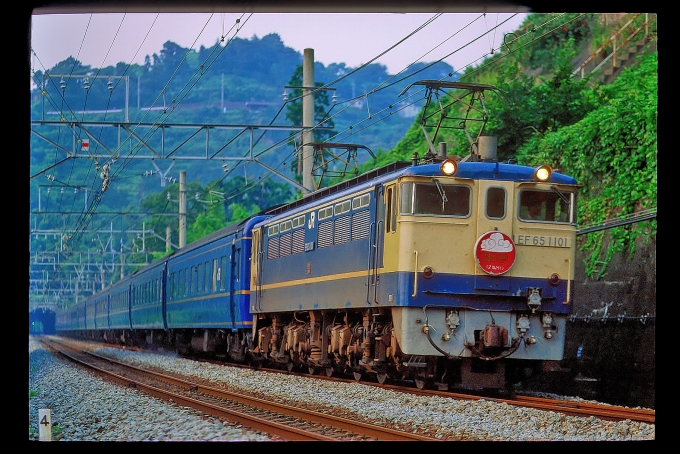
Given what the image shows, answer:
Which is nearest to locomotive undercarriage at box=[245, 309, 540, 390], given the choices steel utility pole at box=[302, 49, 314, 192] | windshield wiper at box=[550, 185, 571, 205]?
windshield wiper at box=[550, 185, 571, 205]

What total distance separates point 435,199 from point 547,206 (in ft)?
5.32

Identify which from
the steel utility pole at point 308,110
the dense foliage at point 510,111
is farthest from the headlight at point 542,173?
the steel utility pole at point 308,110

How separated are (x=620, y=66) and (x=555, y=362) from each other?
16159mm

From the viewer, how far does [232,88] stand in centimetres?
5941

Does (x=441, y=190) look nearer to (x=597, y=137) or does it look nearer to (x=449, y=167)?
(x=449, y=167)

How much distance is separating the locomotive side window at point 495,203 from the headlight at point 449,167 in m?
0.58

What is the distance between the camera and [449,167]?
43.9 feet

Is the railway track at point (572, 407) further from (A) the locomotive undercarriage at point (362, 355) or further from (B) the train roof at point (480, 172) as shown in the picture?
(B) the train roof at point (480, 172)

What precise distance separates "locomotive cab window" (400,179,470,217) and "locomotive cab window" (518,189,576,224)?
2.74 ft

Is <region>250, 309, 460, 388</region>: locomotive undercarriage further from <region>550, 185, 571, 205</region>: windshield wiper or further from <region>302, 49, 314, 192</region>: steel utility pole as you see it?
<region>302, 49, 314, 192</region>: steel utility pole

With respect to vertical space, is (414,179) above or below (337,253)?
above

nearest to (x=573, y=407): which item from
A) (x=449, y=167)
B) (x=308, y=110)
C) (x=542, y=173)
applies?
(x=542, y=173)
